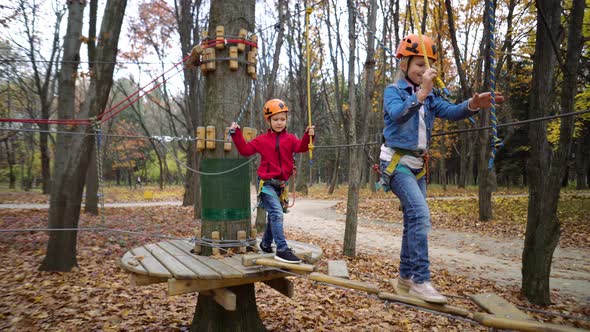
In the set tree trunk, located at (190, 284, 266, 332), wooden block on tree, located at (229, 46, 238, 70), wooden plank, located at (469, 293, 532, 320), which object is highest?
wooden block on tree, located at (229, 46, 238, 70)

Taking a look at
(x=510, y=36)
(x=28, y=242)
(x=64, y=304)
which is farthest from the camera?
(x=510, y=36)

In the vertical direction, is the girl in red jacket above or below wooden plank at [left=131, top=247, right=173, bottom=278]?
above

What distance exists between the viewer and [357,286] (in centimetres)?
268

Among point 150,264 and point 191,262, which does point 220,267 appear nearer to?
point 191,262

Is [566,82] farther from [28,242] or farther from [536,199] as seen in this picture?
[28,242]

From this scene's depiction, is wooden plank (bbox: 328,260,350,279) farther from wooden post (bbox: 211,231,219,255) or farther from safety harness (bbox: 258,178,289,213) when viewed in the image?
wooden post (bbox: 211,231,219,255)

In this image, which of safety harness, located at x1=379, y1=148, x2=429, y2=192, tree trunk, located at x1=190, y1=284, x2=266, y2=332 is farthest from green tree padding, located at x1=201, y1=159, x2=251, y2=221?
safety harness, located at x1=379, y1=148, x2=429, y2=192

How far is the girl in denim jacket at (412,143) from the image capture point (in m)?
2.72

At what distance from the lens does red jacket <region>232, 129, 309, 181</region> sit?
3672mm

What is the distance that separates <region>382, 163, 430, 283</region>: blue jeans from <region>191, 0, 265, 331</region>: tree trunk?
1.84 metres

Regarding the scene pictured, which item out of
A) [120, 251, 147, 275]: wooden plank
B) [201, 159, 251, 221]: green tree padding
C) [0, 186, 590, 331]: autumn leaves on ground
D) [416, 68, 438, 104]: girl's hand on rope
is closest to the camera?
[416, 68, 438, 104]: girl's hand on rope

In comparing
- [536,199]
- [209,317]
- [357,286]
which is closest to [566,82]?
[536,199]

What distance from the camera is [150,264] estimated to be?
3346 millimetres

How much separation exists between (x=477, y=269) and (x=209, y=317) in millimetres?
6420
